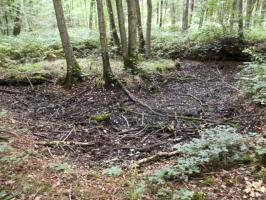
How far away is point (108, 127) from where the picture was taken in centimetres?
673

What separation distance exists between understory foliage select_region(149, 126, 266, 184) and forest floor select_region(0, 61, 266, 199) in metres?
0.20

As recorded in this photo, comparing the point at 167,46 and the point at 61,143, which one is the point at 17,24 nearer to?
the point at 167,46

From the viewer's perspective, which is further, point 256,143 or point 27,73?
point 27,73

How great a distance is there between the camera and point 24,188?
408cm

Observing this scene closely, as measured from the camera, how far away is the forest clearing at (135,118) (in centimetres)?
425

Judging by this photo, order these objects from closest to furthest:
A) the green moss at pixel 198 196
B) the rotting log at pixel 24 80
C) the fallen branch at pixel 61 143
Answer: the green moss at pixel 198 196, the fallen branch at pixel 61 143, the rotting log at pixel 24 80

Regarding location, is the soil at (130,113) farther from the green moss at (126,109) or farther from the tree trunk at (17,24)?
the tree trunk at (17,24)

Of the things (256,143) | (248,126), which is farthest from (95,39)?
(256,143)

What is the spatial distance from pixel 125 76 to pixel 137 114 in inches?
98.9

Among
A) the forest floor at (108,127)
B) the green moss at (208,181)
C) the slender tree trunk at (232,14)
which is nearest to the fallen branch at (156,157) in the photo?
the forest floor at (108,127)

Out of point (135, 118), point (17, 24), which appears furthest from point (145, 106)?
point (17, 24)

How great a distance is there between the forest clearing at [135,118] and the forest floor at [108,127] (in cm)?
3

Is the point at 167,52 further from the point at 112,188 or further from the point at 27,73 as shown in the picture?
the point at 112,188

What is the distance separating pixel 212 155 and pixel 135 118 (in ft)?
9.40
